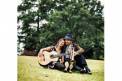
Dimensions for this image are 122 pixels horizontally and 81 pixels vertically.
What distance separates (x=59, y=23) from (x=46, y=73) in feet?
1.21

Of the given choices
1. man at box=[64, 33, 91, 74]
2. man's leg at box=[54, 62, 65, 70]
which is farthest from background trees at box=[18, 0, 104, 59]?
man's leg at box=[54, 62, 65, 70]

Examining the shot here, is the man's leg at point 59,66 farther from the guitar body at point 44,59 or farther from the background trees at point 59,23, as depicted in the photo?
the background trees at point 59,23

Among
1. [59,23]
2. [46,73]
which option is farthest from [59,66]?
[59,23]

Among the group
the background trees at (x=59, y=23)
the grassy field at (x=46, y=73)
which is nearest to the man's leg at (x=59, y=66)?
the grassy field at (x=46, y=73)

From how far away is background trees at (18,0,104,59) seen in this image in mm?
2053

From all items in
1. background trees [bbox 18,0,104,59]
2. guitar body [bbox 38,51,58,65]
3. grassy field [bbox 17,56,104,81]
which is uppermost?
background trees [bbox 18,0,104,59]

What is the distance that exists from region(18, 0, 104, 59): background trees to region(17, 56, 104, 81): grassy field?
64 mm

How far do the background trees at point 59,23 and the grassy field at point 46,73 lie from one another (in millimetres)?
64

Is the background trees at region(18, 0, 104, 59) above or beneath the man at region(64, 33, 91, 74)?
above

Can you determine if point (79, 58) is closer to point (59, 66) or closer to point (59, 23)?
point (59, 66)

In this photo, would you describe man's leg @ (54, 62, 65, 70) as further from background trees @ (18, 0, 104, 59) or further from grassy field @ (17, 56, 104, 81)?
background trees @ (18, 0, 104, 59)

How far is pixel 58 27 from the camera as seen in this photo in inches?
81.4
